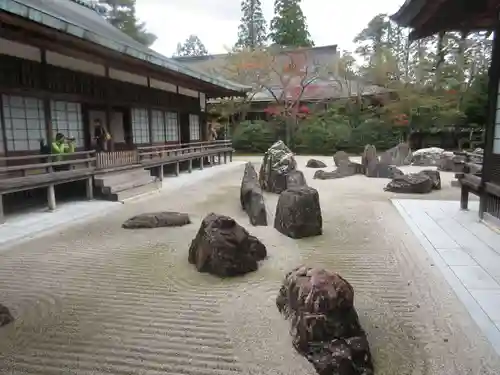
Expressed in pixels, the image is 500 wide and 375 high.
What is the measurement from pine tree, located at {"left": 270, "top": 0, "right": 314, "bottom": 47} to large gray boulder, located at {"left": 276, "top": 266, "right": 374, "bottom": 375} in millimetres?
39210

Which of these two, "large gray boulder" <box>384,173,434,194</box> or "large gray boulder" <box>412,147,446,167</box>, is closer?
"large gray boulder" <box>384,173,434,194</box>

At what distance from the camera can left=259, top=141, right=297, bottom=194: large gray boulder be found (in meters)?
10.5

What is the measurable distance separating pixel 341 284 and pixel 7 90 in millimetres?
7763

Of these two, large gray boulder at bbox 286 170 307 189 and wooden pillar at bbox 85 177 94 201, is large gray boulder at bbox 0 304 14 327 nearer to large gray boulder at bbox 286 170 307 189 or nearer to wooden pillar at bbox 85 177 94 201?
wooden pillar at bbox 85 177 94 201

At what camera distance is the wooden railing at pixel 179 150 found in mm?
12065

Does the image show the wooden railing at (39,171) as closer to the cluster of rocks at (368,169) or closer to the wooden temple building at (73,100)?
the wooden temple building at (73,100)

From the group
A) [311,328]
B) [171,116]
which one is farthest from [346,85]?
[311,328]

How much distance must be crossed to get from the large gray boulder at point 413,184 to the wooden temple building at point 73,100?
6676 millimetres

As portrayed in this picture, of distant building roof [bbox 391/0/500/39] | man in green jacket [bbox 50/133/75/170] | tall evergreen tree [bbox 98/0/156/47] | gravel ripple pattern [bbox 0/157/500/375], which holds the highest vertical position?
tall evergreen tree [bbox 98/0/156/47]

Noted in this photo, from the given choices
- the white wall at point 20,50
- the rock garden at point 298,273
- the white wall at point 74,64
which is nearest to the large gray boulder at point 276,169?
the rock garden at point 298,273

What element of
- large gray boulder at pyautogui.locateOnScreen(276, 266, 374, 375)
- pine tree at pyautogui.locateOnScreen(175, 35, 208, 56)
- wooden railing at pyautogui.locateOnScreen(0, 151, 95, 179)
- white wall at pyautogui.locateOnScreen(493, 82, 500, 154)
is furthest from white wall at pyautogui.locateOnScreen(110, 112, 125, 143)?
pine tree at pyautogui.locateOnScreen(175, 35, 208, 56)

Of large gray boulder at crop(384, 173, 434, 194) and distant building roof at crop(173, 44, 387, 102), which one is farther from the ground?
distant building roof at crop(173, 44, 387, 102)

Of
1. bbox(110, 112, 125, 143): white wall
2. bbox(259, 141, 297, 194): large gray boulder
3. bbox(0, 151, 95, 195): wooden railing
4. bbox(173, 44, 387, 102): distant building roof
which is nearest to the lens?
bbox(0, 151, 95, 195): wooden railing

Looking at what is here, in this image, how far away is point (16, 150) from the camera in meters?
8.39
